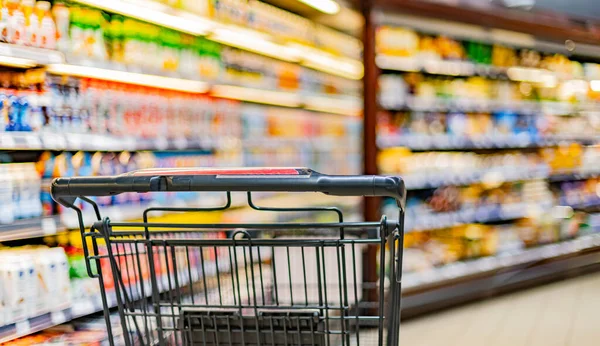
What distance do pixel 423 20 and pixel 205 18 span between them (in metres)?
1.87

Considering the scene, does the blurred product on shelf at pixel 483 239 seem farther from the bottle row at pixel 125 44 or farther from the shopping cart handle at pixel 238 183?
the shopping cart handle at pixel 238 183

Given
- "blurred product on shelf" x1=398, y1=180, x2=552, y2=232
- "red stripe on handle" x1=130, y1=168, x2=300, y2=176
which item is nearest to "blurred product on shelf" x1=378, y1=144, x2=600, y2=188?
"blurred product on shelf" x1=398, y1=180, x2=552, y2=232

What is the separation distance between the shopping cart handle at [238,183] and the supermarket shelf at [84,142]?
1169 millimetres

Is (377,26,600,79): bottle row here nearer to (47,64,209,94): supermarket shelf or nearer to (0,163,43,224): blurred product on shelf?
(47,64,209,94): supermarket shelf

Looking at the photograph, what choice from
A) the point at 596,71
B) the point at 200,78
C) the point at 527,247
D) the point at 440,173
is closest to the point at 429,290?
the point at 440,173

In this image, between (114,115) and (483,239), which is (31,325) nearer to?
(114,115)

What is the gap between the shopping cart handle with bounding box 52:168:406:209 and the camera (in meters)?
1.00

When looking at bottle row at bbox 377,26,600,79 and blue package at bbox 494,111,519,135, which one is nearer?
bottle row at bbox 377,26,600,79

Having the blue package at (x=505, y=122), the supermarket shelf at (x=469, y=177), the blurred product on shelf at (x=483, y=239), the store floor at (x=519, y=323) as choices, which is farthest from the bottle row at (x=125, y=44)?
the blue package at (x=505, y=122)

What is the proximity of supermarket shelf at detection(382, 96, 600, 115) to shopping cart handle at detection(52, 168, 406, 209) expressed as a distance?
9.95ft

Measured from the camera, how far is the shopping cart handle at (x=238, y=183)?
1.00 metres

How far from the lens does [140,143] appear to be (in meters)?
2.72

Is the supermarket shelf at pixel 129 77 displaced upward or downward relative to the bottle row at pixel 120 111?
upward

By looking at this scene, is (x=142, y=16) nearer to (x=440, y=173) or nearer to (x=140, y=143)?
(x=140, y=143)
